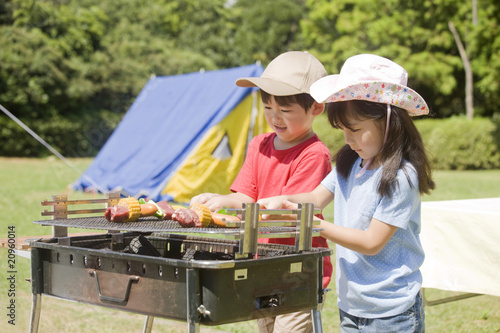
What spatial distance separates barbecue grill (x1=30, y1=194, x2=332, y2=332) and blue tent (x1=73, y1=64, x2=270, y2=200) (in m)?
7.16

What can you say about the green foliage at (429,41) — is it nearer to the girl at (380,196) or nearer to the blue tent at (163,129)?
the blue tent at (163,129)

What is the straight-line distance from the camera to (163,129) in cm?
1044

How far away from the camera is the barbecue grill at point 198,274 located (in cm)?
175

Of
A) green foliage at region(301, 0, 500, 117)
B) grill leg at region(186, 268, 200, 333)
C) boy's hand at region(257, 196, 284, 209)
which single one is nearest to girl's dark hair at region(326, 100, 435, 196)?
boy's hand at region(257, 196, 284, 209)

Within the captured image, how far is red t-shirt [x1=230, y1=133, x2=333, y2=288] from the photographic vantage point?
2.48m

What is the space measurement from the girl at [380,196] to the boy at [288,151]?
33 cm

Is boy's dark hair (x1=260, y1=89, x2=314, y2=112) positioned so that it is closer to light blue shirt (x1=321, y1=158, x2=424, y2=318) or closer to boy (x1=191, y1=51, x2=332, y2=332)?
boy (x1=191, y1=51, x2=332, y2=332)

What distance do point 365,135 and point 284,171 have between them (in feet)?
1.90

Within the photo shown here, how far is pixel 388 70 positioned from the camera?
209 centimetres

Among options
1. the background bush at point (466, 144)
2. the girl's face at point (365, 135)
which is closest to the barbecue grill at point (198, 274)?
the girl's face at point (365, 135)

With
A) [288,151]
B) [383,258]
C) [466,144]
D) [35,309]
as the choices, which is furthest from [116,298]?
[466,144]

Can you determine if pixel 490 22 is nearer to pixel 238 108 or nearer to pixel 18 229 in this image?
pixel 238 108

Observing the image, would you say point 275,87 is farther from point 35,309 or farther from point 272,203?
point 35,309

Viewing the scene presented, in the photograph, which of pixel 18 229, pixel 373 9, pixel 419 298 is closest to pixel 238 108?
pixel 18 229
